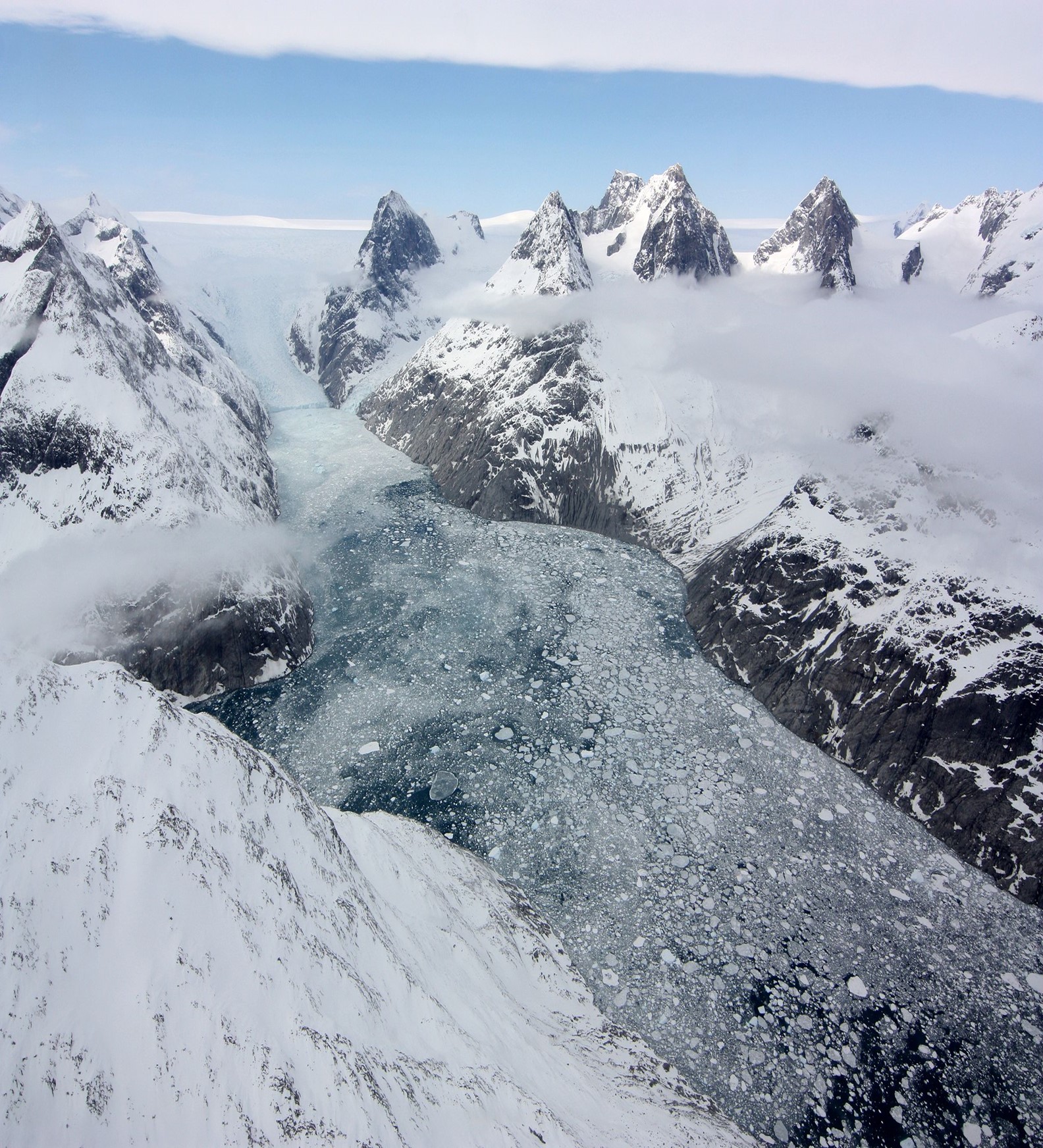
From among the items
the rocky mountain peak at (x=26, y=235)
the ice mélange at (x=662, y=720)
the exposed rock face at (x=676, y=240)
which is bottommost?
the ice mélange at (x=662, y=720)

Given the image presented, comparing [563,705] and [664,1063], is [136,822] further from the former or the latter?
[563,705]

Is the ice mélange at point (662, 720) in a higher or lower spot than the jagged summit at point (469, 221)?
lower

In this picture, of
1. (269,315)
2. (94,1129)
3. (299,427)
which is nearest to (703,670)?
(94,1129)

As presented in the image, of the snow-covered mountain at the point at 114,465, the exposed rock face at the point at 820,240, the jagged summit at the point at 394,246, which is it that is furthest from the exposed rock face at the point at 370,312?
the exposed rock face at the point at 820,240

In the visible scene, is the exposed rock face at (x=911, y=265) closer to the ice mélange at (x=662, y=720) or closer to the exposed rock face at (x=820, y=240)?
the exposed rock face at (x=820, y=240)

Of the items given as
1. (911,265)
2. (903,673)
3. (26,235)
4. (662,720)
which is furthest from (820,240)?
(26,235)

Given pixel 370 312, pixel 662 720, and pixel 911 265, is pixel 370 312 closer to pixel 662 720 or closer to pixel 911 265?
pixel 662 720

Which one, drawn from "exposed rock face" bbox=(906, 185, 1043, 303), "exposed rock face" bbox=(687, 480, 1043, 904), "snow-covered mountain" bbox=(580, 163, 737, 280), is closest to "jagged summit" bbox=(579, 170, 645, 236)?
"snow-covered mountain" bbox=(580, 163, 737, 280)

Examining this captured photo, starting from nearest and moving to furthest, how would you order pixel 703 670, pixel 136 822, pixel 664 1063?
pixel 136 822, pixel 664 1063, pixel 703 670
